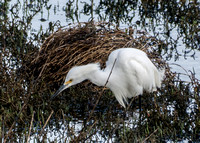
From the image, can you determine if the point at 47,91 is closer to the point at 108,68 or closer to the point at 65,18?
the point at 108,68

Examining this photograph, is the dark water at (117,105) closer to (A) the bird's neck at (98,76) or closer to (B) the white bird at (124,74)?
(B) the white bird at (124,74)

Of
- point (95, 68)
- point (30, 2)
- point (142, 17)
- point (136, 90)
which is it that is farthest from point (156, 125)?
point (30, 2)

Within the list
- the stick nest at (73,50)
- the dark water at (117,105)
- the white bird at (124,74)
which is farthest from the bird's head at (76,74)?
the stick nest at (73,50)

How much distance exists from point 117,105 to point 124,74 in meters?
0.50

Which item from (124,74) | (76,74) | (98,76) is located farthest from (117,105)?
(76,74)

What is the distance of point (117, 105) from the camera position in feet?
13.3

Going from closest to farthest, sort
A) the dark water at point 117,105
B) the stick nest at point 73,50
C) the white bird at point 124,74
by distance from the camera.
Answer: the dark water at point 117,105
the white bird at point 124,74
the stick nest at point 73,50

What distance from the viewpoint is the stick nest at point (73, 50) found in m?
4.11

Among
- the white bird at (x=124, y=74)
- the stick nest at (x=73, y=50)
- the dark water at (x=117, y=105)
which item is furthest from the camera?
the stick nest at (x=73, y=50)

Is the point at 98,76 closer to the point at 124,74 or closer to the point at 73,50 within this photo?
the point at 124,74

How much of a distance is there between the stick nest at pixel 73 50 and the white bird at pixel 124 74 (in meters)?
0.44

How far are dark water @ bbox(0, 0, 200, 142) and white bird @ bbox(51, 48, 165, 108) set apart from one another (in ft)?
0.67

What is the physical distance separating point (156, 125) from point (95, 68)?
0.67m

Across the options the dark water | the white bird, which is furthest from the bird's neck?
the dark water
